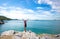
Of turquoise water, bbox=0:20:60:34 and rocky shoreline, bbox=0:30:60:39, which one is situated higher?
turquoise water, bbox=0:20:60:34

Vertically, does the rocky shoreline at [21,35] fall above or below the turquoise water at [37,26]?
below

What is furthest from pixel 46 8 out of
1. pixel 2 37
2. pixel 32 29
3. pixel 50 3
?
pixel 2 37

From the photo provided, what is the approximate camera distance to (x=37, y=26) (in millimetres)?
3605

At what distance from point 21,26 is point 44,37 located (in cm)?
70

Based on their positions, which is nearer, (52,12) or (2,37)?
(2,37)

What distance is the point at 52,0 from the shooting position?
379cm

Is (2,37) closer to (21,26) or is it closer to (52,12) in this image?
(21,26)

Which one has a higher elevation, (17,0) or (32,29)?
(17,0)

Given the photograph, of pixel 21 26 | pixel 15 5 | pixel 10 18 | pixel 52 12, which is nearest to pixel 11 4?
pixel 15 5

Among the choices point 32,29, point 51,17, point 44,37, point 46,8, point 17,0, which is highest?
point 17,0

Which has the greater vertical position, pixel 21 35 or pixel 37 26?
pixel 37 26

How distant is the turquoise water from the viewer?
3.51 meters

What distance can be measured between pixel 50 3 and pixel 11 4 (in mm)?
1113

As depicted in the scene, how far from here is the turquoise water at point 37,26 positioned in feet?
11.5
